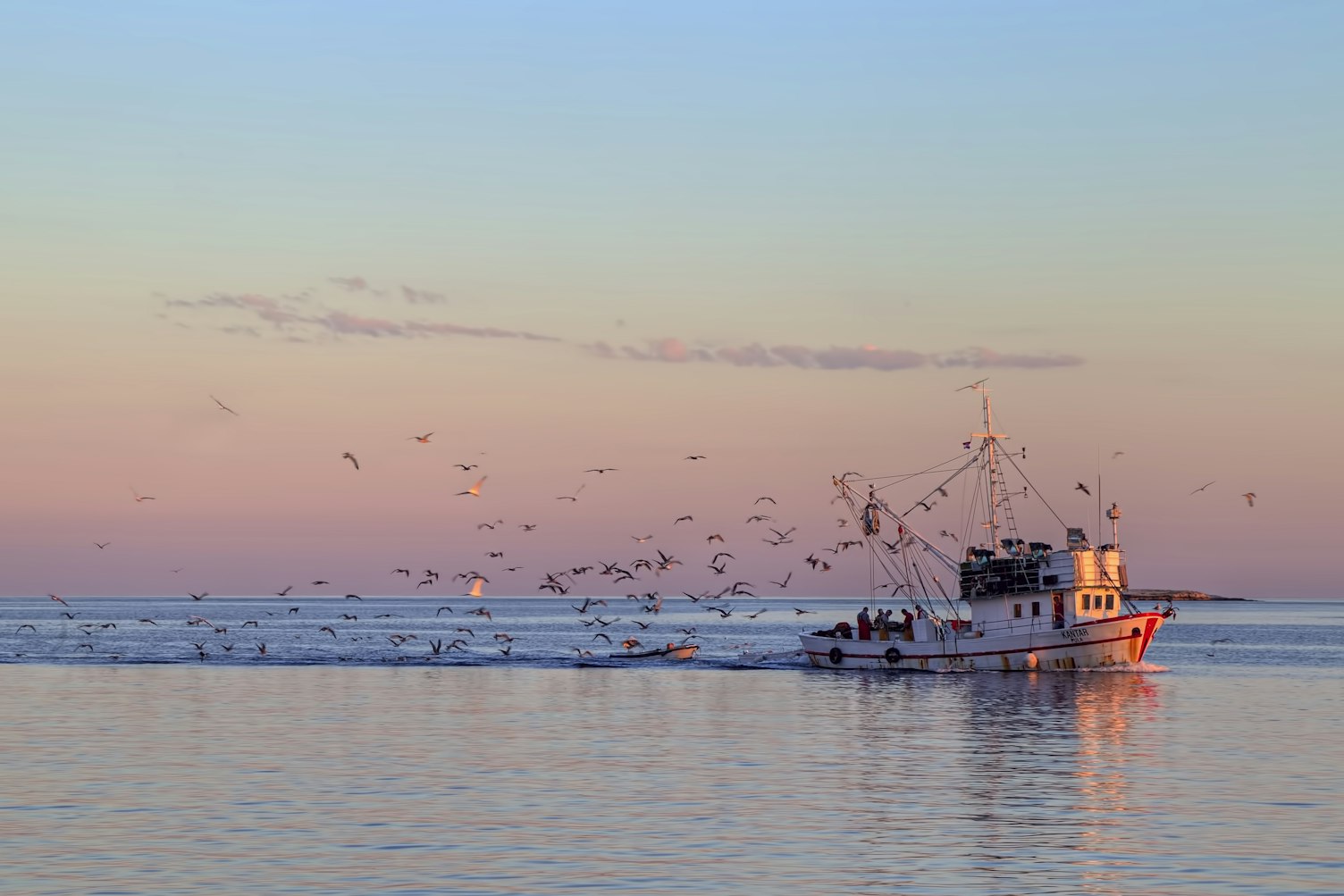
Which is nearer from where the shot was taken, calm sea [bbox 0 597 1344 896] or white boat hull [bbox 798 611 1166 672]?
calm sea [bbox 0 597 1344 896]

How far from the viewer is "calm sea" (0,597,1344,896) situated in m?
28.3

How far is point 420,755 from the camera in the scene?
47344 millimetres

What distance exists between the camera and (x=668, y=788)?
40.0 m

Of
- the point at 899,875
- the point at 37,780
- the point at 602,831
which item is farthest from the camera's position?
the point at 37,780

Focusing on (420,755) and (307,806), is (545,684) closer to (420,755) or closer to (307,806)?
(420,755)

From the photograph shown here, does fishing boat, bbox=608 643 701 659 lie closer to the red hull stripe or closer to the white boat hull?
the red hull stripe

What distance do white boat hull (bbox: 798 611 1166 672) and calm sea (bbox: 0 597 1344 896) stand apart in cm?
613

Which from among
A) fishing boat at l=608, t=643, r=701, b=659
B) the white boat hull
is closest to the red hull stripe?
the white boat hull

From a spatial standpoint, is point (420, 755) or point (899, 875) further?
point (420, 755)

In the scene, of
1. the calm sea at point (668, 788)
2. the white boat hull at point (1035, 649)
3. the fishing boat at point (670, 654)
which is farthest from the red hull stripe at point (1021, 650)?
the fishing boat at point (670, 654)

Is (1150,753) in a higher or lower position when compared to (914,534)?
lower

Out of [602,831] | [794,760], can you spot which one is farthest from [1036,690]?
[602,831]

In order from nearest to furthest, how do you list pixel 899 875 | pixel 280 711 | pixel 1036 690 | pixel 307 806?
pixel 899 875, pixel 307 806, pixel 280 711, pixel 1036 690

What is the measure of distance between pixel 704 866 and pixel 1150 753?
A: 25.7 m
